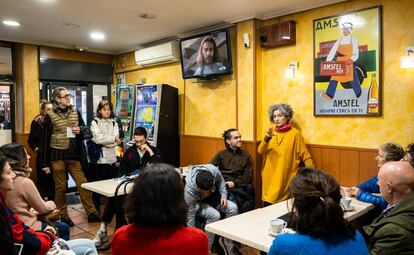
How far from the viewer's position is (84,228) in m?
4.06

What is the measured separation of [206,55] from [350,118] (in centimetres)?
195

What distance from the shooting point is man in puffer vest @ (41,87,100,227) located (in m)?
3.98

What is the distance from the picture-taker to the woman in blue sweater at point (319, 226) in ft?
4.17

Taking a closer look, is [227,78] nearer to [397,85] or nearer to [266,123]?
[266,123]

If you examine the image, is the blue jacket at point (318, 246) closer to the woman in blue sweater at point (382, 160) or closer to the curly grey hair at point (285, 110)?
the woman in blue sweater at point (382, 160)

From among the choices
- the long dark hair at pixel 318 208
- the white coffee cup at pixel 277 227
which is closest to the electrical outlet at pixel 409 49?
the white coffee cup at pixel 277 227

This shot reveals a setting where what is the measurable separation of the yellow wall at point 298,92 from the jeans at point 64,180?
5.41 feet

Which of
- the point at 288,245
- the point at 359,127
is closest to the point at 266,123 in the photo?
the point at 359,127

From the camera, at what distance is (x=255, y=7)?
372cm

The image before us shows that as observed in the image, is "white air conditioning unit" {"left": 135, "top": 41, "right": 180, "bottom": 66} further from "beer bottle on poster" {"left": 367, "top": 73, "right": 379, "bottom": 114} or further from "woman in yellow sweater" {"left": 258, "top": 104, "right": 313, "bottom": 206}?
"beer bottle on poster" {"left": 367, "top": 73, "right": 379, "bottom": 114}

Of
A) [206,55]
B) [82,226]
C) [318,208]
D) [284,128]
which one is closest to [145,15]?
[206,55]

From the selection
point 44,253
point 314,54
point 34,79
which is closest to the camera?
point 44,253

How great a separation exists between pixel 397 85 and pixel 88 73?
15.8 ft

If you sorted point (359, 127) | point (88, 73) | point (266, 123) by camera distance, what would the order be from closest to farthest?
point (359, 127) < point (266, 123) < point (88, 73)
